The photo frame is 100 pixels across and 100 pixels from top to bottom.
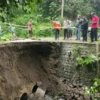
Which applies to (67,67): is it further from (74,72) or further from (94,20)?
(94,20)

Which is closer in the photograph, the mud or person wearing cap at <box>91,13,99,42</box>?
the mud

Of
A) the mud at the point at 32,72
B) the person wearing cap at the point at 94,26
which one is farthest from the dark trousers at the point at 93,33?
the mud at the point at 32,72

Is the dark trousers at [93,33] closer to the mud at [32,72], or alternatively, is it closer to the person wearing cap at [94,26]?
the person wearing cap at [94,26]

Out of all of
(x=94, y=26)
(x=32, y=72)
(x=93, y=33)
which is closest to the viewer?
(x=94, y=26)

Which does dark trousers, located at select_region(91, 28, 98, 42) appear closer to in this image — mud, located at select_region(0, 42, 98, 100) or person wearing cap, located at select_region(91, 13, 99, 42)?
person wearing cap, located at select_region(91, 13, 99, 42)

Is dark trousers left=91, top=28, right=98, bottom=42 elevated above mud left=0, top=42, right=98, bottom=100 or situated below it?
above

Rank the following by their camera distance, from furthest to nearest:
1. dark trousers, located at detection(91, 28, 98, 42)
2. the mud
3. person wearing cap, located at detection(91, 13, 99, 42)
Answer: dark trousers, located at detection(91, 28, 98, 42)
person wearing cap, located at detection(91, 13, 99, 42)
the mud

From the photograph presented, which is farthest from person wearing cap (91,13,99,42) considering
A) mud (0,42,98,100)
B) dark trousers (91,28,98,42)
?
mud (0,42,98,100)

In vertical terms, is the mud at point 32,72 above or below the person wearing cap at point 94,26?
below

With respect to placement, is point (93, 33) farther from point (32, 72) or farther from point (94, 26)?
point (32, 72)

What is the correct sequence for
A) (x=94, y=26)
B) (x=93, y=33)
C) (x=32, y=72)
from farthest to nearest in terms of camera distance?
(x=32, y=72) → (x=93, y=33) → (x=94, y=26)

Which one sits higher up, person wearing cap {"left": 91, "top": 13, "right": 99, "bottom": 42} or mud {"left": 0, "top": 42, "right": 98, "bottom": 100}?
person wearing cap {"left": 91, "top": 13, "right": 99, "bottom": 42}

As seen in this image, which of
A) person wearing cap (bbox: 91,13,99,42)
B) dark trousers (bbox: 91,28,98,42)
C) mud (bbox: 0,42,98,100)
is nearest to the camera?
mud (bbox: 0,42,98,100)

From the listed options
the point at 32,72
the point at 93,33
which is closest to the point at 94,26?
the point at 93,33
